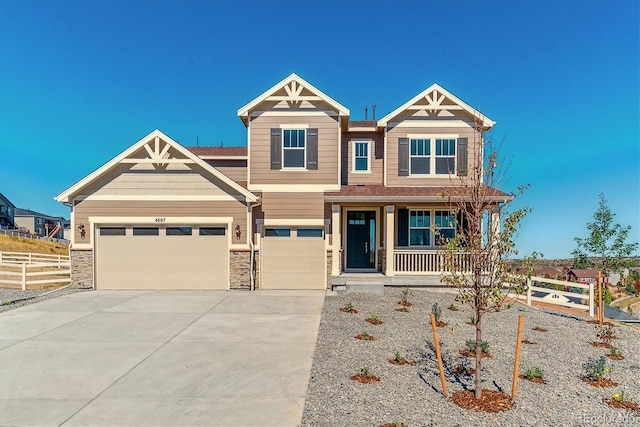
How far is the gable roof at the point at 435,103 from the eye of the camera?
13.7 metres

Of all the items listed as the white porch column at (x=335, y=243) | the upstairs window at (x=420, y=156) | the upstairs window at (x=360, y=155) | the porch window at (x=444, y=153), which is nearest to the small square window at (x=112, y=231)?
the white porch column at (x=335, y=243)

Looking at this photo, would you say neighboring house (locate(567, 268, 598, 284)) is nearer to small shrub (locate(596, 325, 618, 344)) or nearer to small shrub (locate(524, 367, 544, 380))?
small shrub (locate(596, 325, 618, 344))

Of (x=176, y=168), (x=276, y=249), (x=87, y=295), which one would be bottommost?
(x=87, y=295)

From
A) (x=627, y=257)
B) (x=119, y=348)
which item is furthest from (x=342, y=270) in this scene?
(x=627, y=257)

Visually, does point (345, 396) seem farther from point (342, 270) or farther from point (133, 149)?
point (133, 149)

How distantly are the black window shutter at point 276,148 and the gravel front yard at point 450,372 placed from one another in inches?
241

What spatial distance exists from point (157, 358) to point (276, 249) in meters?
7.17

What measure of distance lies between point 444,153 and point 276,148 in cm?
623

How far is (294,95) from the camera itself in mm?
13742

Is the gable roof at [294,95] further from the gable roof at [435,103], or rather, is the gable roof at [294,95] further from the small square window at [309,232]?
the small square window at [309,232]

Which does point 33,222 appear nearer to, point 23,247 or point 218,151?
point 23,247

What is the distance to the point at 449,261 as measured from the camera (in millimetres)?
4922

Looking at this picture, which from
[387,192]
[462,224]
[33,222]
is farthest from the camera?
[33,222]

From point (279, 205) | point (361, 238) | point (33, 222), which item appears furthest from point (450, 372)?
point (33, 222)
